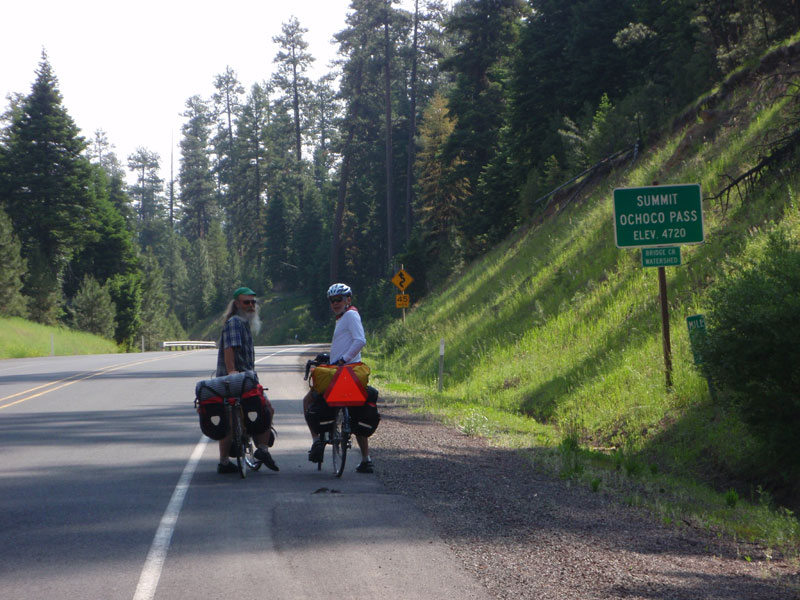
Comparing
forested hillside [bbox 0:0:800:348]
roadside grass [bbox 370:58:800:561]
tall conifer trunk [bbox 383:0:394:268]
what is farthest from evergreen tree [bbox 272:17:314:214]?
roadside grass [bbox 370:58:800:561]

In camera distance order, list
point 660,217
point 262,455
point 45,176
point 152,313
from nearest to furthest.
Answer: point 262,455, point 660,217, point 45,176, point 152,313

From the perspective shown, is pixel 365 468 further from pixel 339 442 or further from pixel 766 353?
pixel 766 353

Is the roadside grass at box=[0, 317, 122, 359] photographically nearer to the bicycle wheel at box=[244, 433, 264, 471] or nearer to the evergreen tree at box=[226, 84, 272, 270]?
the bicycle wheel at box=[244, 433, 264, 471]

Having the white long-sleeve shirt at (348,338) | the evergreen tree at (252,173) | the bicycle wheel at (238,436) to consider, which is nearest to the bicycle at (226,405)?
the bicycle wheel at (238,436)

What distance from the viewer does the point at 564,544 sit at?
21.0 feet

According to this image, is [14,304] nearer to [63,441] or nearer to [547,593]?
[63,441]

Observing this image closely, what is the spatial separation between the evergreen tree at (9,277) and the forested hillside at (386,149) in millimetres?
125

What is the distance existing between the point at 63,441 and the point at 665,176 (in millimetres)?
17152

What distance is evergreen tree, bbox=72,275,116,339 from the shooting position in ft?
184

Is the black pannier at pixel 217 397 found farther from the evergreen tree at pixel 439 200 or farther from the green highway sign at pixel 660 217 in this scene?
the evergreen tree at pixel 439 200

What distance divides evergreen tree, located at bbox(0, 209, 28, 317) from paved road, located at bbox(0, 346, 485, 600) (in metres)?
41.3

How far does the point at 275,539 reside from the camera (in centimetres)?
650

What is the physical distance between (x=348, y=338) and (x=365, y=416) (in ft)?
3.07

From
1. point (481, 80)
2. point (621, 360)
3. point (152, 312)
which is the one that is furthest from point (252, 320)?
point (152, 312)
